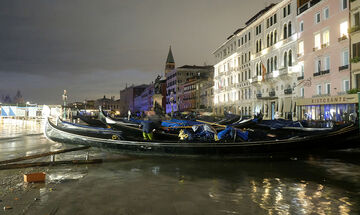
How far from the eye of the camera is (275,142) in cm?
1089

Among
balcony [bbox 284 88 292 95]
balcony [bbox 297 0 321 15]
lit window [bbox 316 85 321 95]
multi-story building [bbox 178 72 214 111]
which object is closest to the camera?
lit window [bbox 316 85 321 95]

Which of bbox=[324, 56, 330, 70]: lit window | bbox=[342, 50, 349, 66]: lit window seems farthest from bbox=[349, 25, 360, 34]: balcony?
bbox=[324, 56, 330, 70]: lit window

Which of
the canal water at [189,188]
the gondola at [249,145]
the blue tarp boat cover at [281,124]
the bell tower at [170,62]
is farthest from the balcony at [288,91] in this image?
the bell tower at [170,62]

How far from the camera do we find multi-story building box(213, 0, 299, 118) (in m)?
30.3

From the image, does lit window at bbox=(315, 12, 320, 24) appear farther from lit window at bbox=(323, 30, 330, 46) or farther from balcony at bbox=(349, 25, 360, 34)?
balcony at bbox=(349, 25, 360, 34)

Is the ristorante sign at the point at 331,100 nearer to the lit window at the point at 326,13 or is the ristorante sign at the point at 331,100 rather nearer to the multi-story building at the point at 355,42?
the multi-story building at the point at 355,42

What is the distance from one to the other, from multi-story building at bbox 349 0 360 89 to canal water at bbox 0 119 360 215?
1282 centimetres

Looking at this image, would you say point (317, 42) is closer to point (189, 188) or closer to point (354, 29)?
point (354, 29)

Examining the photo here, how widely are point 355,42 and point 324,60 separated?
4003 millimetres

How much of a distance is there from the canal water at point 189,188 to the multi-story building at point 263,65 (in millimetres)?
21242

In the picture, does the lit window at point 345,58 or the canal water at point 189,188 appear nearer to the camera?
the canal water at point 189,188

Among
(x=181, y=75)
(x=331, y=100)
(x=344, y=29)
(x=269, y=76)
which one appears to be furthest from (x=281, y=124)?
(x=181, y=75)

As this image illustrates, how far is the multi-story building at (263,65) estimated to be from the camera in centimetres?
3031

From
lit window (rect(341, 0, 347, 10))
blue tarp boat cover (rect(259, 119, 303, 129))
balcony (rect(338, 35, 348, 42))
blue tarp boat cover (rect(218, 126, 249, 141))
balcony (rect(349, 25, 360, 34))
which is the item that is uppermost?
lit window (rect(341, 0, 347, 10))
